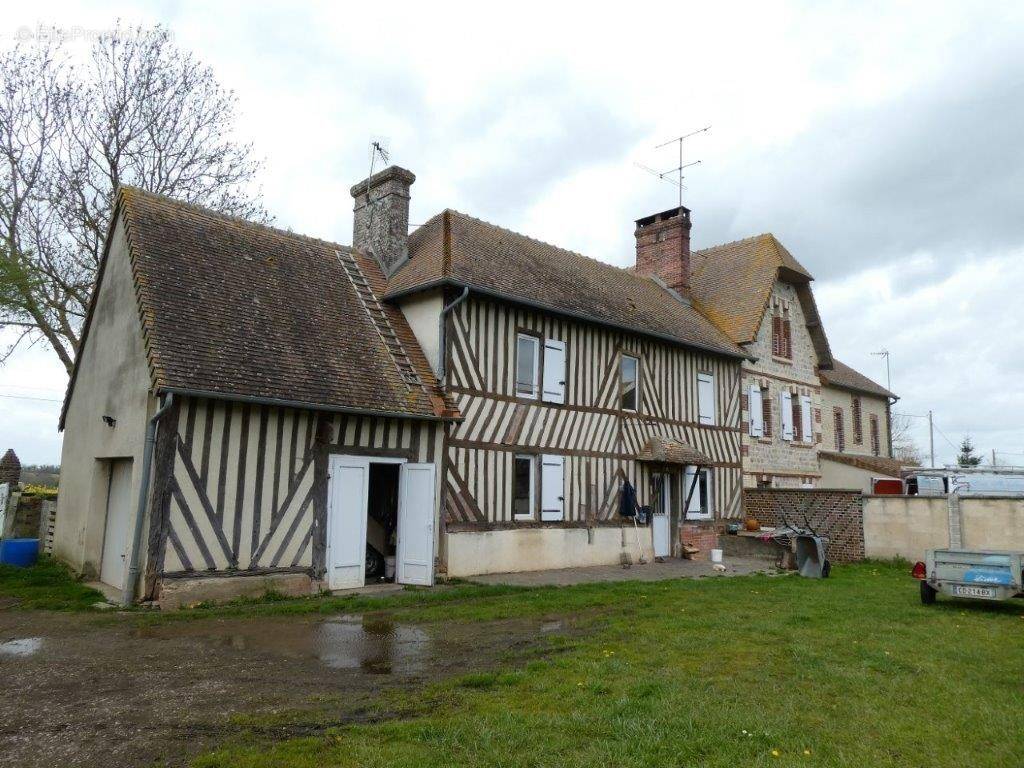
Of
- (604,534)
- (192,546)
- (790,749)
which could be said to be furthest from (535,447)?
(790,749)

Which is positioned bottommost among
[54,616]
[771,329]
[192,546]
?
[54,616]

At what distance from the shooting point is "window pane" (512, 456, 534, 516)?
503 inches

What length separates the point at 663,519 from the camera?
1562 cm

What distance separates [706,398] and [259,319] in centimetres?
1054

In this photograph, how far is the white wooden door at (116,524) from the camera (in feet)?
32.1

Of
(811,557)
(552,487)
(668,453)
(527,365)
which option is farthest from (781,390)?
(527,365)

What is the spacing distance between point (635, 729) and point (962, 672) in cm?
321

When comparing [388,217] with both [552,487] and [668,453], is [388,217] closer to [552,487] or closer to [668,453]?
[552,487]

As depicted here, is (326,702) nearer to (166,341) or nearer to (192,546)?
(192,546)

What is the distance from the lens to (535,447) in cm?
1305

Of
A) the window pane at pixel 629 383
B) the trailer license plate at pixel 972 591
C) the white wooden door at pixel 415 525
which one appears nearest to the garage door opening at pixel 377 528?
the white wooden door at pixel 415 525

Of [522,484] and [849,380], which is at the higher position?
[849,380]

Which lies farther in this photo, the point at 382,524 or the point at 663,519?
the point at 663,519

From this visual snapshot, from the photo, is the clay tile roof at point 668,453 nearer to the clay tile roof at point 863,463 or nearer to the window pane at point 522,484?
the window pane at point 522,484
